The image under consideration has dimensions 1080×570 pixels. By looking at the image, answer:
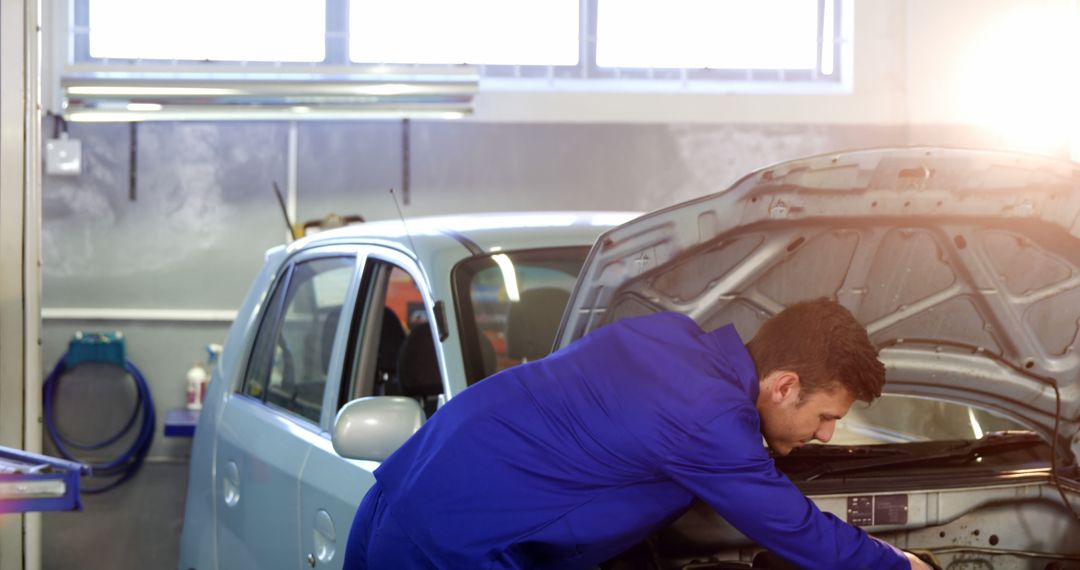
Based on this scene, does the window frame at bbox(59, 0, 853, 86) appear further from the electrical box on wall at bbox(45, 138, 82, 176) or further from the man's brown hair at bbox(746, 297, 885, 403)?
the man's brown hair at bbox(746, 297, 885, 403)

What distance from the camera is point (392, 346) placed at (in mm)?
3543

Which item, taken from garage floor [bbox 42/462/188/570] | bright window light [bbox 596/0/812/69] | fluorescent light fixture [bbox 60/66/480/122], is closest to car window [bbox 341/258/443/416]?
fluorescent light fixture [bbox 60/66/480/122]

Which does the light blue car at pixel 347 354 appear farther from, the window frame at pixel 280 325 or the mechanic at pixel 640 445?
the mechanic at pixel 640 445

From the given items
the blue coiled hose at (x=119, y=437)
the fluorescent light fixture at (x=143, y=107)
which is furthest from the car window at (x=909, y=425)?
the blue coiled hose at (x=119, y=437)

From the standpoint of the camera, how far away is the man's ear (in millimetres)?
2238

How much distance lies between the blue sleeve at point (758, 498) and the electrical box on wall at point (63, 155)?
237 inches

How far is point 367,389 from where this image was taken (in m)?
3.39

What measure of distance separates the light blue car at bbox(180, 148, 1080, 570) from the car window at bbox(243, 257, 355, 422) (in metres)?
0.01

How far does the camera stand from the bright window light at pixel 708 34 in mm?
8164

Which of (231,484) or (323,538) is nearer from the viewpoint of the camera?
(323,538)

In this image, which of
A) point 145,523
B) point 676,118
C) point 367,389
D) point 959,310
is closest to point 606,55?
point 676,118

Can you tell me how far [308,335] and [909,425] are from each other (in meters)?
1.61

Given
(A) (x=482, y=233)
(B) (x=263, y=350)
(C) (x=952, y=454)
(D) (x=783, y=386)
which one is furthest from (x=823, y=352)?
(B) (x=263, y=350)

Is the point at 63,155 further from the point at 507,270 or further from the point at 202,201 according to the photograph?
the point at 507,270
